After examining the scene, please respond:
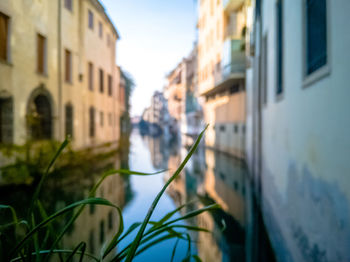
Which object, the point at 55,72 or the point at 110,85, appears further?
the point at 110,85

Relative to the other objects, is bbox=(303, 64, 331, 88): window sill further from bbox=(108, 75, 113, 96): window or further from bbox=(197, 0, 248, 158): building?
bbox=(108, 75, 113, 96): window

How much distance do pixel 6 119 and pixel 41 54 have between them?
2527mm

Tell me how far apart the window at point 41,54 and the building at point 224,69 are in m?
9.57

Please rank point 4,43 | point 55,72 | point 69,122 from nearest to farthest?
point 4,43 → point 55,72 → point 69,122

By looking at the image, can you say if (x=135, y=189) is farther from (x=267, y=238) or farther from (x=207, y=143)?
(x=207, y=143)

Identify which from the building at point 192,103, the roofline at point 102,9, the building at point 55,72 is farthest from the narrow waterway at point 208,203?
the building at point 192,103

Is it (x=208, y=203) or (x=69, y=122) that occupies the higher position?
(x=69, y=122)

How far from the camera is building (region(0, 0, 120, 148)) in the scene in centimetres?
751

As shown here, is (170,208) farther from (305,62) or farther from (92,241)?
(305,62)

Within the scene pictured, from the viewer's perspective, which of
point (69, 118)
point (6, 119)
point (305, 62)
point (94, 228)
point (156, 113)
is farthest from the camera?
point (156, 113)

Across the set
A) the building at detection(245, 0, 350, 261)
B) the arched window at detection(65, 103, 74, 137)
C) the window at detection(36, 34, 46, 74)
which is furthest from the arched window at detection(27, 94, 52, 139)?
the building at detection(245, 0, 350, 261)

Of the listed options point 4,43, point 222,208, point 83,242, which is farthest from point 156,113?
point 83,242

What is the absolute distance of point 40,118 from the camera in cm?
1013

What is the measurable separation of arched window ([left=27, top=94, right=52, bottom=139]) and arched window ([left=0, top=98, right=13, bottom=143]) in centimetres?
68
